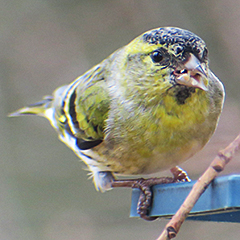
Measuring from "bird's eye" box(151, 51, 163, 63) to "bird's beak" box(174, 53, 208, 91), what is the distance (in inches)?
5.6

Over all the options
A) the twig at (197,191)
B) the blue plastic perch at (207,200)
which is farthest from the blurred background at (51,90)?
the twig at (197,191)

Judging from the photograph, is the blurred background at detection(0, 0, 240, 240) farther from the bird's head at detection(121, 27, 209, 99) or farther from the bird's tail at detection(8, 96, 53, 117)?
the bird's head at detection(121, 27, 209, 99)

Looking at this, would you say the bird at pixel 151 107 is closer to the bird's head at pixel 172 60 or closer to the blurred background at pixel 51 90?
the bird's head at pixel 172 60

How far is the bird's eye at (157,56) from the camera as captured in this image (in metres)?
1.91

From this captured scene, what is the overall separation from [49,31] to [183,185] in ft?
15.4

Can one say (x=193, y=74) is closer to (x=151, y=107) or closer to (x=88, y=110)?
(x=151, y=107)

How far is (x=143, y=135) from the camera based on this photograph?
2096 millimetres

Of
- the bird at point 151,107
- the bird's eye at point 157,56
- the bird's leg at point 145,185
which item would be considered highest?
the bird's eye at point 157,56

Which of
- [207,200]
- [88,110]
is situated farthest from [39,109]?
[207,200]

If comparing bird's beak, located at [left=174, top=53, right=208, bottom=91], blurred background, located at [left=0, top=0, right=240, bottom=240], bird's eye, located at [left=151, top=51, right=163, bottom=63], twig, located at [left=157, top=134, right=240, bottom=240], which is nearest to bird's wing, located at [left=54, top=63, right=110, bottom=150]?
Result: bird's eye, located at [left=151, top=51, right=163, bottom=63]

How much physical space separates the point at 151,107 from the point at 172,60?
0.92ft

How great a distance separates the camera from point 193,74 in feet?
5.83

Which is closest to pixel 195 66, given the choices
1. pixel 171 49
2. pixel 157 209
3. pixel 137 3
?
pixel 171 49

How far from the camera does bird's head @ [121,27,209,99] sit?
178cm
